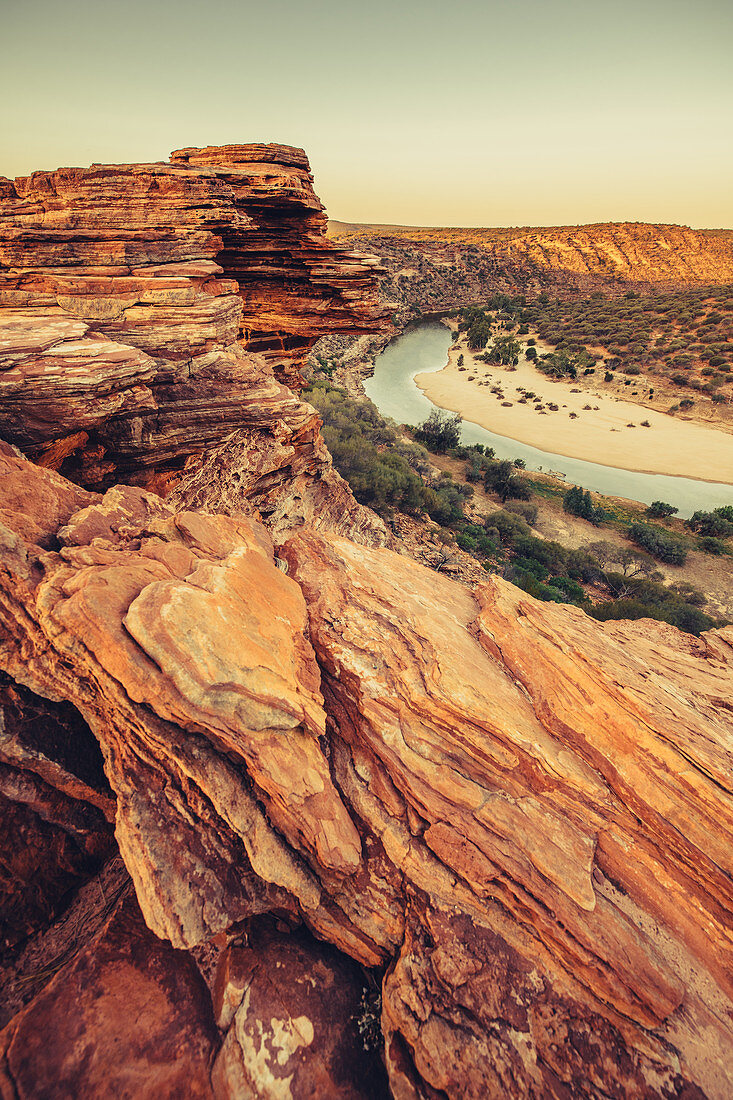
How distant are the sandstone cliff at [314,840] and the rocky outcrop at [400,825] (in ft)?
0.11

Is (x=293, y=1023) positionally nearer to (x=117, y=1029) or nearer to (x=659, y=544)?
(x=117, y=1029)

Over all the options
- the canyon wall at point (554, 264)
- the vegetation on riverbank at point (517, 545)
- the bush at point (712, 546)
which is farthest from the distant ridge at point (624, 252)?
the bush at point (712, 546)

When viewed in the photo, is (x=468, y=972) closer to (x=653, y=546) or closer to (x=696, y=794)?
(x=696, y=794)

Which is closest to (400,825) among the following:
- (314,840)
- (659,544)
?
(314,840)

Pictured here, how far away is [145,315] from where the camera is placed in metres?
11.1

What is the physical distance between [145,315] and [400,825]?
1290cm

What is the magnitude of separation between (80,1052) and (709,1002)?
7729 millimetres

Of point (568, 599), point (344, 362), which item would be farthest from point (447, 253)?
point (568, 599)

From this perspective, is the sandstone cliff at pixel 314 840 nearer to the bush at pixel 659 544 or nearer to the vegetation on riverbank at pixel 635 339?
the bush at pixel 659 544

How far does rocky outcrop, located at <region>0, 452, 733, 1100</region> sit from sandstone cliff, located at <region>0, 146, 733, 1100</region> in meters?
0.03

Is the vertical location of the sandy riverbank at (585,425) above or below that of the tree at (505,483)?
above

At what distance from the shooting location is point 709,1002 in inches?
213

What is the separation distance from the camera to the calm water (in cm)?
4062

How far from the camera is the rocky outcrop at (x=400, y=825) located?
17.1 ft
